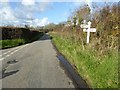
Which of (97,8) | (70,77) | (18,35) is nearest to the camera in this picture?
(70,77)

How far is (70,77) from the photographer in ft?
36.3

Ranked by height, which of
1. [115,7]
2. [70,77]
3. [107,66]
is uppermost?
[115,7]

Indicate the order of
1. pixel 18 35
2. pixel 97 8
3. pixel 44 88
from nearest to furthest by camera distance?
pixel 44 88 < pixel 97 8 < pixel 18 35

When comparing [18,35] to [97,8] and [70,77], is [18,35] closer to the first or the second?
[97,8]

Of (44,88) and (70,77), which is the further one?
(70,77)

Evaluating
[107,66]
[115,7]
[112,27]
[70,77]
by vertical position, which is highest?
[115,7]

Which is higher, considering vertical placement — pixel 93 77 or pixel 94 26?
pixel 94 26

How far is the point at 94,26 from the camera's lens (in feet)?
54.1

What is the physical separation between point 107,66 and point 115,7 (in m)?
4.35

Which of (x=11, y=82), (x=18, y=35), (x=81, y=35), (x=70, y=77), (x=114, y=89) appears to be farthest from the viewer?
(x=18, y=35)

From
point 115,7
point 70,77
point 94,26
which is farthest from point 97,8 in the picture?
point 70,77

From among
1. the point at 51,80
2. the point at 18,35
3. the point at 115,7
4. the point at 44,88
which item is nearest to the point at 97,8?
the point at 115,7

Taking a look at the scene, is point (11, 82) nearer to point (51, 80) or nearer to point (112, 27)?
point (51, 80)

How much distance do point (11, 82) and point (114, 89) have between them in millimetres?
4216
